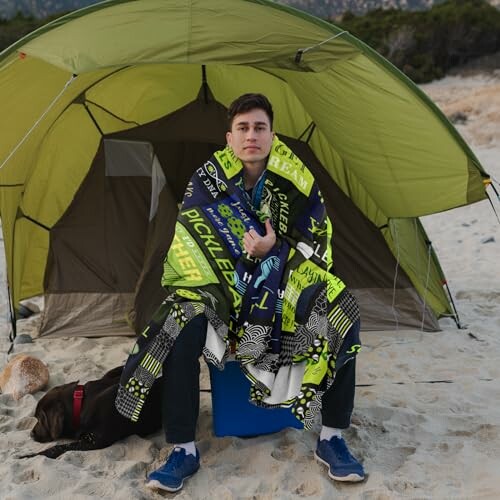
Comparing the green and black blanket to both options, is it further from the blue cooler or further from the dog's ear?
the dog's ear

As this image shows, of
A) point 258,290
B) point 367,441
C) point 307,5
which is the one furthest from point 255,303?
point 307,5

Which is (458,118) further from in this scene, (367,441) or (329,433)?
(329,433)

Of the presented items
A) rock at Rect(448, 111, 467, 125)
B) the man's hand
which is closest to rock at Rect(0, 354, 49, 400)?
the man's hand

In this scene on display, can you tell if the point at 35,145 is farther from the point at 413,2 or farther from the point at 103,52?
the point at 413,2

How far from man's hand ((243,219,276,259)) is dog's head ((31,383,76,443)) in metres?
0.96

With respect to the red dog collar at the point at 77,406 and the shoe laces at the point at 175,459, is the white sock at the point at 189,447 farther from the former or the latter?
the red dog collar at the point at 77,406

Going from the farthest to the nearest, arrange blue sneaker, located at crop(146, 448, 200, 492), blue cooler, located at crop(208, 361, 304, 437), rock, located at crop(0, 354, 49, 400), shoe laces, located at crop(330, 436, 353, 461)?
rock, located at crop(0, 354, 49, 400), blue cooler, located at crop(208, 361, 304, 437), shoe laces, located at crop(330, 436, 353, 461), blue sneaker, located at crop(146, 448, 200, 492)

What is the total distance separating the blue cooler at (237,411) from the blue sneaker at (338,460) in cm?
22

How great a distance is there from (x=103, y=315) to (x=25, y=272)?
1.81 ft

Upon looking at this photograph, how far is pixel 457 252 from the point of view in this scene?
592cm

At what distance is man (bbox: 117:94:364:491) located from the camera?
7.67 feet

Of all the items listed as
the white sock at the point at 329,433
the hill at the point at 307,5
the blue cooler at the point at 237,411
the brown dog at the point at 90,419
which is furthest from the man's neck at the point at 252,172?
the hill at the point at 307,5

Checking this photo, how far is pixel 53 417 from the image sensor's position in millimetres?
2697

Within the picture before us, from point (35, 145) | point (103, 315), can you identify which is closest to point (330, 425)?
point (103, 315)
